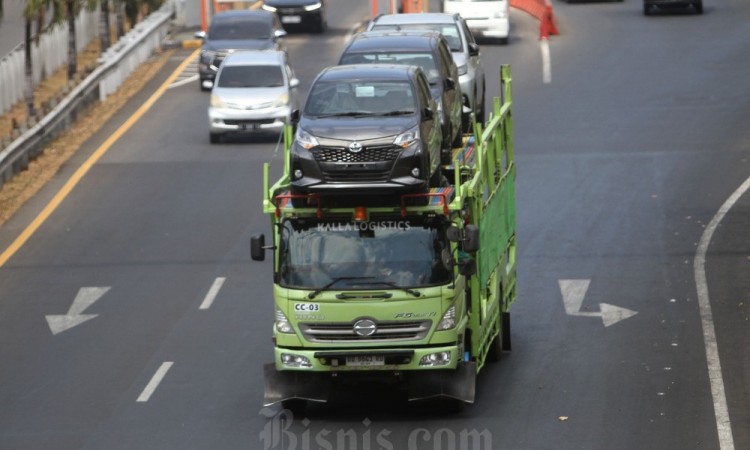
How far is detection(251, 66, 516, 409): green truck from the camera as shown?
57.5ft

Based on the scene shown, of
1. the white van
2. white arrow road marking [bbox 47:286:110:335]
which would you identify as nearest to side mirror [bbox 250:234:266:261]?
white arrow road marking [bbox 47:286:110:335]

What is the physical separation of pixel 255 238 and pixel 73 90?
77.6 ft

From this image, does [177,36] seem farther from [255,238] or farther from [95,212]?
[255,238]

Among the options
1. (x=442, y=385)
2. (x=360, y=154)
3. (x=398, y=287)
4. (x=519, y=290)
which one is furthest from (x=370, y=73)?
(x=519, y=290)

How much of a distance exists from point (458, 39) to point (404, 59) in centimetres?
640

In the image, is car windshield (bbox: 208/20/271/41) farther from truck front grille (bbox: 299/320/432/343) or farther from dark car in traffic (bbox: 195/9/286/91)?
truck front grille (bbox: 299/320/432/343)

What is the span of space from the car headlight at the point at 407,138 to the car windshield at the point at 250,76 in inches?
726

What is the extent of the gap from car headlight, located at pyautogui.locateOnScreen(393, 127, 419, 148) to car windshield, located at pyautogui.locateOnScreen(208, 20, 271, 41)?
2483cm

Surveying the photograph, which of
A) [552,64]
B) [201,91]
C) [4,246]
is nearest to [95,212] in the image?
[4,246]

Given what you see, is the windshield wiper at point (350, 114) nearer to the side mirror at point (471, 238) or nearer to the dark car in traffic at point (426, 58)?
the dark car in traffic at point (426, 58)

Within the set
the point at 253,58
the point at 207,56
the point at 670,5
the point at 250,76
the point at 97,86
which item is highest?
the point at 253,58

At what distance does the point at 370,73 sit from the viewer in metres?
20.4

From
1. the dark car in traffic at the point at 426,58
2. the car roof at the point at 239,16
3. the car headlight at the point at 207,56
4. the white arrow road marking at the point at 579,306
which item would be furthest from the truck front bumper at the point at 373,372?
the car roof at the point at 239,16

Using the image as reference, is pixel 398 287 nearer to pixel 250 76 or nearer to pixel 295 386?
pixel 295 386
